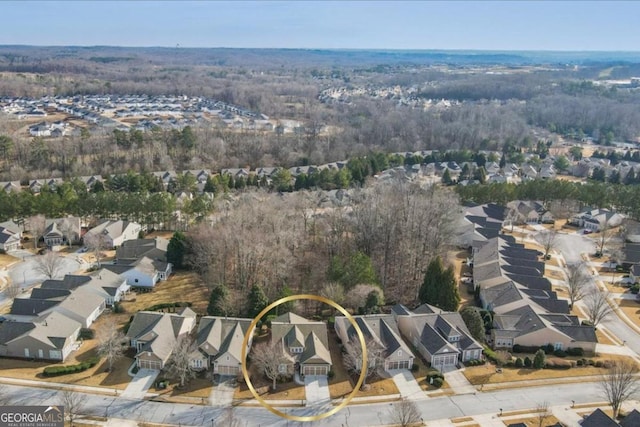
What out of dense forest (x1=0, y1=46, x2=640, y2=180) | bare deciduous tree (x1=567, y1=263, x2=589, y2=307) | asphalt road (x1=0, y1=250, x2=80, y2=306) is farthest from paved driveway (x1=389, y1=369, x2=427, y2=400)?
dense forest (x1=0, y1=46, x2=640, y2=180)

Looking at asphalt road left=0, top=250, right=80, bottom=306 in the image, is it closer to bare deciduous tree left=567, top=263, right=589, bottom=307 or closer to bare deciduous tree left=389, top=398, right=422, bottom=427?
bare deciduous tree left=389, top=398, right=422, bottom=427

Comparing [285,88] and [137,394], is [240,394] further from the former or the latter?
[285,88]

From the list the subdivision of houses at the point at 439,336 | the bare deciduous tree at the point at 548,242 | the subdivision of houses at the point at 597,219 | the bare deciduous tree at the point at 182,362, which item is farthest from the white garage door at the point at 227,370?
the subdivision of houses at the point at 597,219

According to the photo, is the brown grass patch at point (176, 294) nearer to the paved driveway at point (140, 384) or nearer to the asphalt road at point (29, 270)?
the paved driveway at point (140, 384)

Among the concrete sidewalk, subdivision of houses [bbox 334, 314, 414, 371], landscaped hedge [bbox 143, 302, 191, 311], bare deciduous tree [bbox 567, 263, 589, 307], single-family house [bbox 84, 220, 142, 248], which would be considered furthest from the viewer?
single-family house [bbox 84, 220, 142, 248]

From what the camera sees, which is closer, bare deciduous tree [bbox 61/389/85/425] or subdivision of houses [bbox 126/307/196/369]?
bare deciduous tree [bbox 61/389/85/425]

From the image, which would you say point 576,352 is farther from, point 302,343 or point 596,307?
point 302,343
